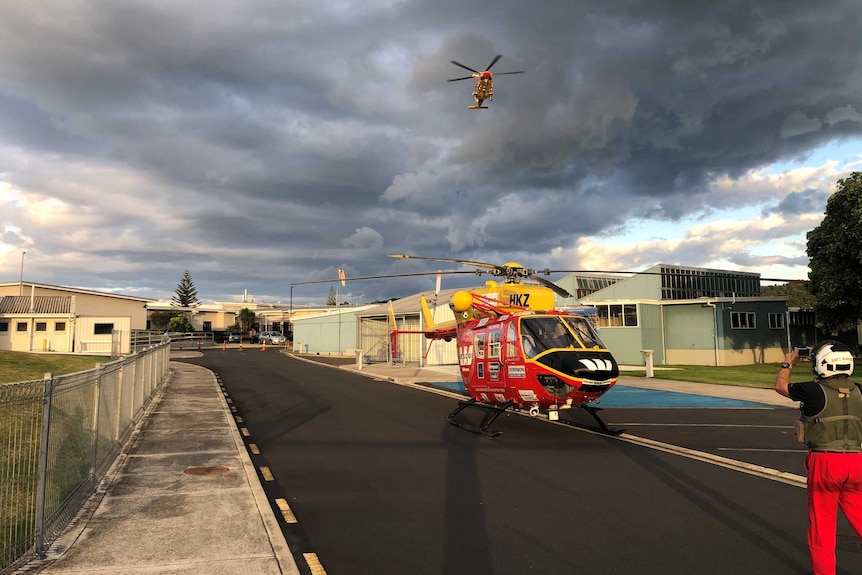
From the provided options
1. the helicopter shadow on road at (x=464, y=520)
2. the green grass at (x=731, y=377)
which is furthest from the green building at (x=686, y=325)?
the helicopter shadow on road at (x=464, y=520)

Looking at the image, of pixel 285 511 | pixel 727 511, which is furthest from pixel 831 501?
pixel 285 511

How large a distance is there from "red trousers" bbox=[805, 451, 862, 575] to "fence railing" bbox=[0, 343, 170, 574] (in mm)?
7092

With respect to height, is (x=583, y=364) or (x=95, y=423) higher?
(x=583, y=364)

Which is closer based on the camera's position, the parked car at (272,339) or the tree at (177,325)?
the parked car at (272,339)

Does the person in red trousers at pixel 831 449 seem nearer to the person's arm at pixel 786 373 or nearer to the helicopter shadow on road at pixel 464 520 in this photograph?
the person's arm at pixel 786 373

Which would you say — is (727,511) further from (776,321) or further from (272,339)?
(272,339)

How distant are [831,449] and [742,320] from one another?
36197mm

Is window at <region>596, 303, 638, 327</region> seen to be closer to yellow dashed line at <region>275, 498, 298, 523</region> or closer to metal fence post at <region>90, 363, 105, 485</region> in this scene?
yellow dashed line at <region>275, 498, 298, 523</region>

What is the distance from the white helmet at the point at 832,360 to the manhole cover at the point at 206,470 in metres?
8.27

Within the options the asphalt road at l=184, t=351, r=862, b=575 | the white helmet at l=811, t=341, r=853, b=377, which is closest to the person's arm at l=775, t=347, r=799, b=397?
the white helmet at l=811, t=341, r=853, b=377

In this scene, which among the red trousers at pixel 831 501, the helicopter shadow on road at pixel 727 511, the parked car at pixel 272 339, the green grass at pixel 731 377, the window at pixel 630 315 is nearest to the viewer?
the red trousers at pixel 831 501

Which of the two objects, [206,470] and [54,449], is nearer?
[54,449]

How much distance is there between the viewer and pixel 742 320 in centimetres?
3650

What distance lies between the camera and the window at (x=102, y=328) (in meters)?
42.8
